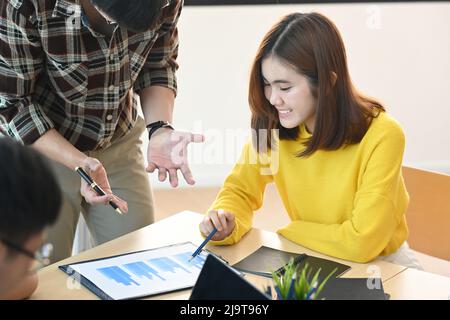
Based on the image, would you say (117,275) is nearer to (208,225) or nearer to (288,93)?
(208,225)

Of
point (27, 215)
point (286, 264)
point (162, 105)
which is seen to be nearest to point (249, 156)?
point (162, 105)

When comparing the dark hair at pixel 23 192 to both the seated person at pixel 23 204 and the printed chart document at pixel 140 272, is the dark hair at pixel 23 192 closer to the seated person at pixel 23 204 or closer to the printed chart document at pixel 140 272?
the seated person at pixel 23 204

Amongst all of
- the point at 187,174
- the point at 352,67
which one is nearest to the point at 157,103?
the point at 187,174

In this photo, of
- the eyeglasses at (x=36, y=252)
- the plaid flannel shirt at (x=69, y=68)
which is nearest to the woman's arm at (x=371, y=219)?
the plaid flannel shirt at (x=69, y=68)

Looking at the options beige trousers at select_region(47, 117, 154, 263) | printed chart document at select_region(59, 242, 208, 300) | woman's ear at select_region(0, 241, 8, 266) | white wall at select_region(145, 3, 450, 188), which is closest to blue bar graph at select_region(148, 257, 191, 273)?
printed chart document at select_region(59, 242, 208, 300)

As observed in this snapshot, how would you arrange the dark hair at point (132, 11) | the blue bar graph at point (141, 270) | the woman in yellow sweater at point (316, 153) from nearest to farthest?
the dark hair at point (132, 11), the blue bar graph at point (141, 270), the woman in yellow sweater at point (316, 153)

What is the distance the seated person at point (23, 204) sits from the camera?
995 millimetres

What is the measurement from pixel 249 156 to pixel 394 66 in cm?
225

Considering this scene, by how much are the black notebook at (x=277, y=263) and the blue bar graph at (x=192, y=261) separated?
8 cm

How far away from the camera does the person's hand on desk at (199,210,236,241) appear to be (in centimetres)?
169

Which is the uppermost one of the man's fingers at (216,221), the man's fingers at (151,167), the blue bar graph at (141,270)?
the man's fingers at (151,167)

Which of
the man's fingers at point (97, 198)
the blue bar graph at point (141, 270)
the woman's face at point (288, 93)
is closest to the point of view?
the blue bar graph at point (141, 270)

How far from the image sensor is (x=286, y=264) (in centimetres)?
157
